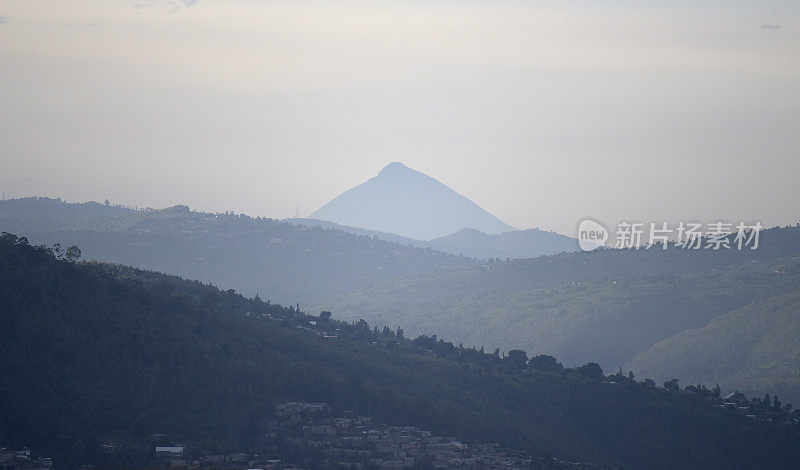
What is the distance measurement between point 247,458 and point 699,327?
325 feet

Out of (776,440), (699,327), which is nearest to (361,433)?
(776,440)

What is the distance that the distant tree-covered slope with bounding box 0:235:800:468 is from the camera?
63781 millimetres

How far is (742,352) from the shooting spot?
131 metres

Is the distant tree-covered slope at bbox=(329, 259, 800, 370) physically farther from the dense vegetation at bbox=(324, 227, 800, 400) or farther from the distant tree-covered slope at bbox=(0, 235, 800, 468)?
the distant tree-covered slope at bbox=(0, 235, 800, 468)

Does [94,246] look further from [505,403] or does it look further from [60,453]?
[60,453]

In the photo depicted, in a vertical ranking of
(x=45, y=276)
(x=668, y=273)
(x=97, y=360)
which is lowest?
(x=97, y=360)

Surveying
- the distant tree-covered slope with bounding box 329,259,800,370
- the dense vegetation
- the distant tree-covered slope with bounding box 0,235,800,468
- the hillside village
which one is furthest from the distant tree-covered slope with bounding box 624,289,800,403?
the hillside village

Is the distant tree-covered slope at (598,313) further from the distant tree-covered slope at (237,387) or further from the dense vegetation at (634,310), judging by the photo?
the distant tree-covered slope at (237,387)

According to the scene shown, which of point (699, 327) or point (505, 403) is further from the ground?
point (699, 327)

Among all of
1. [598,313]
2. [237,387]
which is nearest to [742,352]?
[598,313]

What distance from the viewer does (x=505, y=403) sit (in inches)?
3396

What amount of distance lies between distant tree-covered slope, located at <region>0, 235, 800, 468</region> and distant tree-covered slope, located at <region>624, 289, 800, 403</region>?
99.8 feet

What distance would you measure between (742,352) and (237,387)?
252 ft

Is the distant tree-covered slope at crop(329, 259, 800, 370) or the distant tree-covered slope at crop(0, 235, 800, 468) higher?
the distant tree-covered slope at crop(329, 259, 800, 370)
